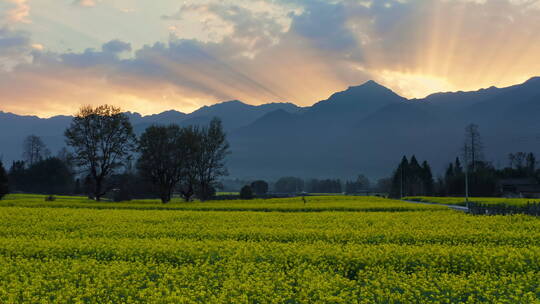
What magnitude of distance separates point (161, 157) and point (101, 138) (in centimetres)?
1056

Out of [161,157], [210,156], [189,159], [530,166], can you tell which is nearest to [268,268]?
[161,157]

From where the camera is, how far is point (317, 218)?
3136cm

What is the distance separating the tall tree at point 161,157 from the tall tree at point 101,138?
3060 millimetres

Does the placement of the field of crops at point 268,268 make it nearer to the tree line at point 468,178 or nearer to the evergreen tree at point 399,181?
the tree line at point 468,178

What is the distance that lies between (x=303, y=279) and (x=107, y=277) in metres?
5.79

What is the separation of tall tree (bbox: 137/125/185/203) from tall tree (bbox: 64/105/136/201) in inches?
120

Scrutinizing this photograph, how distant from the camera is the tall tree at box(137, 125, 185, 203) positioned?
2532 inches

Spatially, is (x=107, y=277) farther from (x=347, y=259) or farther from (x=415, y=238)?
(x=415, y=238)

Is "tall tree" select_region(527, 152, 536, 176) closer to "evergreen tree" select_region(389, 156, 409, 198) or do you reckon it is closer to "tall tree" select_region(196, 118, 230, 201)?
"evergreen tree" select_region(389, 156, 409, 198)

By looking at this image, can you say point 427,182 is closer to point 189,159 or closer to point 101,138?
point 189,159

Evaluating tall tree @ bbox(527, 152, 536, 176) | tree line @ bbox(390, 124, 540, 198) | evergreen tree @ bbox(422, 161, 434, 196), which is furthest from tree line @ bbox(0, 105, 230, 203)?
tall tree @ bbox(527, 152, 536, 176)

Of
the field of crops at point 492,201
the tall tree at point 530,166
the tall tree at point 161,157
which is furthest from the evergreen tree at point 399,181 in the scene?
the tall tree at point 161,157

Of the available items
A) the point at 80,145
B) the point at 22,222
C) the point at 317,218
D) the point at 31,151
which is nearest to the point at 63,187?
the point at 31,151

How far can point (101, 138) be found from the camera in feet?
217
